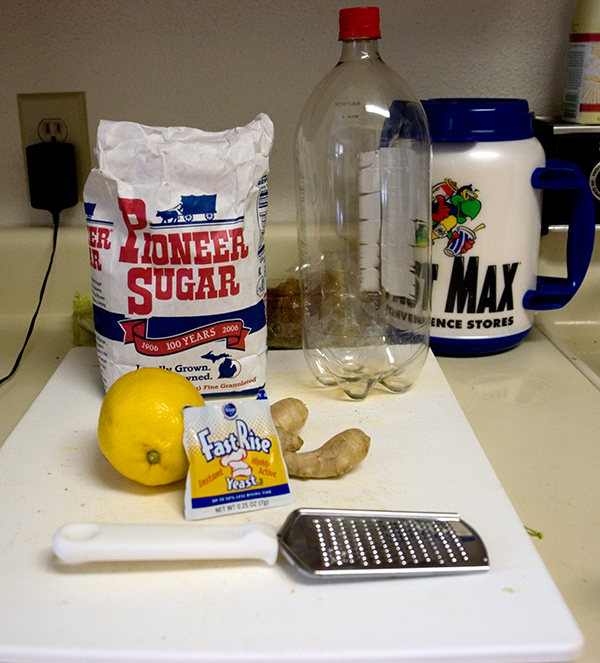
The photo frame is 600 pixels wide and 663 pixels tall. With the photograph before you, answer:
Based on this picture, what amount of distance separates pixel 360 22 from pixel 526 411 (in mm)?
439

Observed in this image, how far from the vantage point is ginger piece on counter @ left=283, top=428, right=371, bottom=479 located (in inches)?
24.8

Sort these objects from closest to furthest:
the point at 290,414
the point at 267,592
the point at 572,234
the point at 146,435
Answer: the point at 267,592 < the point at 146,435 < the point at 290,414 < the point at 572,234

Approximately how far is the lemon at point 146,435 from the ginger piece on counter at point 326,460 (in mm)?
93

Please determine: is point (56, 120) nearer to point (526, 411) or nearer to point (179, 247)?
point (179, 247)

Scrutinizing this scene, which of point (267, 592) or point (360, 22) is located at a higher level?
point (360, 22)

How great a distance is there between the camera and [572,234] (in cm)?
92

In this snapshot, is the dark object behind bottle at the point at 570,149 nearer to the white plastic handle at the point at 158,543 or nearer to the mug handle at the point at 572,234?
the mug handle at the point at 572,234

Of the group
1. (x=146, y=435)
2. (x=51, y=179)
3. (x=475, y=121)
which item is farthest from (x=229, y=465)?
(x=51, y=179)

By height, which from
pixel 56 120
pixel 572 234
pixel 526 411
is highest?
pixel 56 120

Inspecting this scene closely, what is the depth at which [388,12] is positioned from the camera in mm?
993

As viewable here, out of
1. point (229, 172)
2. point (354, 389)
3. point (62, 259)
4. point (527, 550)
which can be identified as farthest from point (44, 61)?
point (527, 550)

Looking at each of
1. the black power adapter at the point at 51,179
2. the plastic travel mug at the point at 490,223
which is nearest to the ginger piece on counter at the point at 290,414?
the plastic travel mug at the point at 490,223

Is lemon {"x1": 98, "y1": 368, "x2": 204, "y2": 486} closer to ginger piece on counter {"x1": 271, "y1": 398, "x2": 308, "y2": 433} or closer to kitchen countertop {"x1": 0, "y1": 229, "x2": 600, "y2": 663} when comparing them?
ginger piece on counter {"x1": 271, "y1": 398, "x2": 308, "y2": 433}

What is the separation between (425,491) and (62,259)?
67 cm
